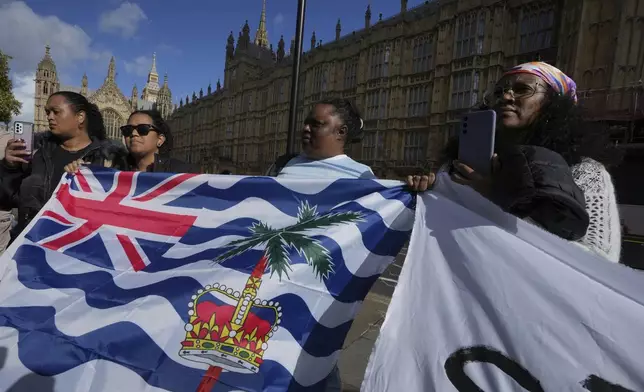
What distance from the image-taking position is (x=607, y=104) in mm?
13766

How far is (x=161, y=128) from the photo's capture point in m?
2.87

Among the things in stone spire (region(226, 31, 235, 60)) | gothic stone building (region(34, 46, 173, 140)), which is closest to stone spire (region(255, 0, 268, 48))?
stone spire (region(226, 31, 235, 60))

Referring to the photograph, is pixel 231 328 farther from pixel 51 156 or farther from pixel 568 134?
pixel 51 156

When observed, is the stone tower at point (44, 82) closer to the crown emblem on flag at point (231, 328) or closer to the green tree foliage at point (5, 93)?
the green tree foliage at point (5, 93)

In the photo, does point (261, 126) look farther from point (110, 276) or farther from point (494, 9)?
point (110, 276)

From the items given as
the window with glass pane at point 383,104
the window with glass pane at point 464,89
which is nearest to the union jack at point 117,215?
the window with glass pane at point 464,89

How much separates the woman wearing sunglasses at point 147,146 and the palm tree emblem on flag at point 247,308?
4.28ft

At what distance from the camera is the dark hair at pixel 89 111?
2.81 m

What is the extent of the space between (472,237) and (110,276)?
177cm

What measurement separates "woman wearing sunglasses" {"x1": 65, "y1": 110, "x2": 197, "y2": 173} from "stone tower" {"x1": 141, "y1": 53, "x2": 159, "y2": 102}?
9543 cm

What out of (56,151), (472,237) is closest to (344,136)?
(472,237)

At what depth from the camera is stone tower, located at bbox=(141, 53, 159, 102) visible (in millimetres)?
91625

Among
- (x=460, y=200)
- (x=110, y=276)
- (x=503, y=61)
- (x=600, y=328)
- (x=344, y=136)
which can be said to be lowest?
(x=110, y=276)

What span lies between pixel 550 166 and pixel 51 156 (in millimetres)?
3171
